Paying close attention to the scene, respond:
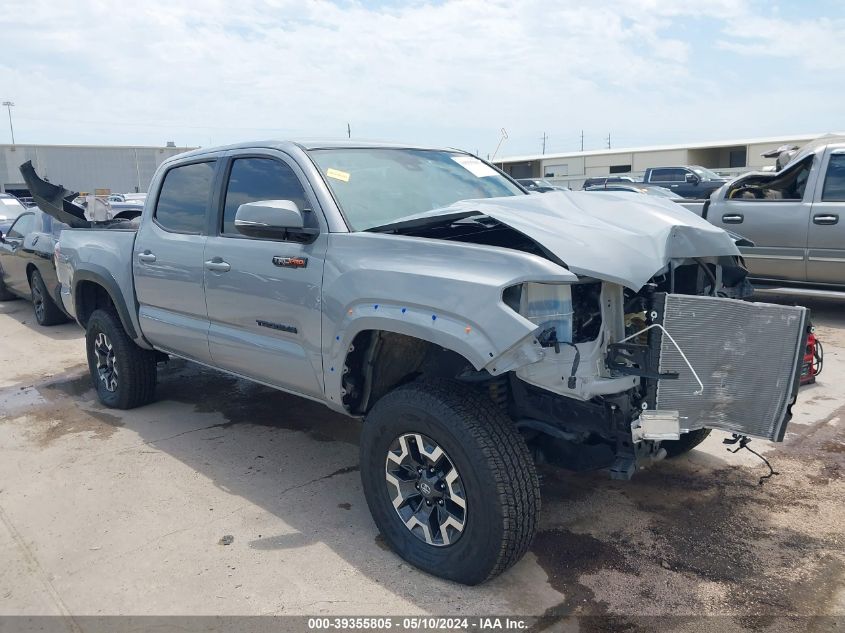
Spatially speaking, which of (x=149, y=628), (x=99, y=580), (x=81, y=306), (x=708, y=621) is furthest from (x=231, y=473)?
(x=708, y=621)

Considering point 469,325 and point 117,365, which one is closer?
point 469,325

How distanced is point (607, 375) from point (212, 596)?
6.38ft

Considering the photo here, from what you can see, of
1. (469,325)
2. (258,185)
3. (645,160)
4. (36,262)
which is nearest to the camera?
(469,325)

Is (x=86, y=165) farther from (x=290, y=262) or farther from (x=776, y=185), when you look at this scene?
(x=290, y=262)

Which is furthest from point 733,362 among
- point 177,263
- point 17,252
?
point 17,252

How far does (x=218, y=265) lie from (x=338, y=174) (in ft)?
3.08

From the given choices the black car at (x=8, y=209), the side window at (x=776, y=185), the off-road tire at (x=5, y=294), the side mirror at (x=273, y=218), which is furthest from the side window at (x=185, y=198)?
the black car at (x=8, y=209)

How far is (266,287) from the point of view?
3936 mm

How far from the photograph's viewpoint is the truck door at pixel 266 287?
12.2 ft

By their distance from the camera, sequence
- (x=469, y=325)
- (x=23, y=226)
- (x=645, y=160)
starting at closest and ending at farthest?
1. (x=469, y=325)
2. (x=23, y=226)
3. (x=645, y=160)

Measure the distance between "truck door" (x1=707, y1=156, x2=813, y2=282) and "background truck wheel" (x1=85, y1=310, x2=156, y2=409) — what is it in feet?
21.9

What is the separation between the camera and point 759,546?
3.47m

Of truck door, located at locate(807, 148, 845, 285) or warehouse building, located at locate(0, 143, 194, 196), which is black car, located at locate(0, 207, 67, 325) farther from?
warehouse building, located at locate(0, 143, 194, 196)

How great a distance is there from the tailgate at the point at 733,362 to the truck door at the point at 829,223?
590 centimetres
